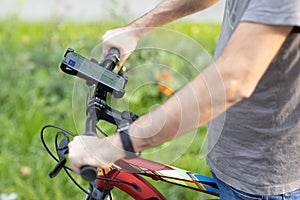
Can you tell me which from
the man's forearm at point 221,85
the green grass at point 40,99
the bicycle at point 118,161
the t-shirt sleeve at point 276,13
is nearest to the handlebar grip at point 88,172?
the bicycle at point 118,161

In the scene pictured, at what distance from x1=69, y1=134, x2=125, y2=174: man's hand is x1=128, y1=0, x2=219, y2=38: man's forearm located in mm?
573

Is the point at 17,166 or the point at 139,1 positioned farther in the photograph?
the point at 139,1

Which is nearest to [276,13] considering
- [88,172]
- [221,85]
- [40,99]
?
[221,85]

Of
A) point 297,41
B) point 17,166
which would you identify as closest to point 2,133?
point 17,166

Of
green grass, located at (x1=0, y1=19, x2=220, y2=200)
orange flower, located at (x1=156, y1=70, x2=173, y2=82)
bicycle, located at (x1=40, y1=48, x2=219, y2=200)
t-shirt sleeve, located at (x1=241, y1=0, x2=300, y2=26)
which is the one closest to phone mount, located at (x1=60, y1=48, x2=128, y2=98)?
bicycle, located at (x1=40, y1=48, x2=219, y2=200)

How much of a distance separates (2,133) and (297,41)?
92.9 inches

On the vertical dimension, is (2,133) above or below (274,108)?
below

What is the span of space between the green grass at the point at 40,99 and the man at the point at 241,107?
919 millimetres

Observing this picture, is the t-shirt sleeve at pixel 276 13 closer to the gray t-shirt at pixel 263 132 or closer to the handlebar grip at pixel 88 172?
the gray t-shirt at pixel 263 132

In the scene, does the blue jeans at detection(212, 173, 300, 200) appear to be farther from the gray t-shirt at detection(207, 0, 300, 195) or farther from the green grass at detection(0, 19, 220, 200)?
the green grass at detection(0, 19, 220, 200)

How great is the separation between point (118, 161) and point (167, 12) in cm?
56

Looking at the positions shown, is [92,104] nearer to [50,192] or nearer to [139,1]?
[50,192]

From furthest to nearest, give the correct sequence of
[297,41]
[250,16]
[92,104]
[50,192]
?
[50,192]
[92,104]
[297,41]
[250,16]

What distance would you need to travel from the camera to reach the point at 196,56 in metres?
1.68
